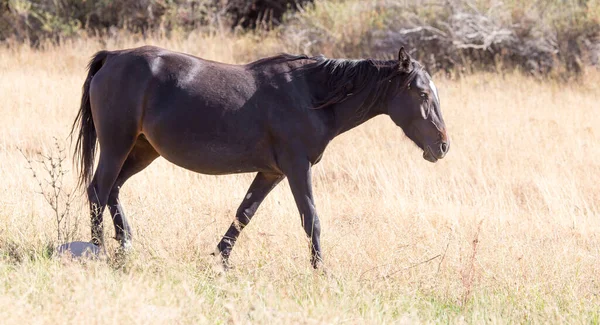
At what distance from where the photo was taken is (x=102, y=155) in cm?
636

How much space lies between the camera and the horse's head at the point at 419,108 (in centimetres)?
604

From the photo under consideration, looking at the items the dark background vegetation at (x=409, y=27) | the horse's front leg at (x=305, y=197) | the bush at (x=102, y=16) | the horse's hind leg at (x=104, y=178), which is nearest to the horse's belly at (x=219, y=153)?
the horse's front leg at (x=305, y=197)

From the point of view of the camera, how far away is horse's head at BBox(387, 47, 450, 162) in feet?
19.8

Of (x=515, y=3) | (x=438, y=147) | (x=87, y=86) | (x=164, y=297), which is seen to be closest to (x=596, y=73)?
(x=515, y=3)

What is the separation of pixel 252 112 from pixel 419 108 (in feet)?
3.94

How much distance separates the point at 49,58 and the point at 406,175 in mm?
7937

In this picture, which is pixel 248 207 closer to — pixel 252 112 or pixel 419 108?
pixel 252 112

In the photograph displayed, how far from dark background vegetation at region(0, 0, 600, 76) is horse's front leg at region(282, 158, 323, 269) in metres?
9.02

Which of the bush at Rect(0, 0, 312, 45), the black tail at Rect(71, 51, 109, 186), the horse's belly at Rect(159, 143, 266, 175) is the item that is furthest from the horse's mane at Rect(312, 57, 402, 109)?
the bush at Rect(0, 0, 312, 45)

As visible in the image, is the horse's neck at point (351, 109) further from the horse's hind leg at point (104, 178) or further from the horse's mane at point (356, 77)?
the horse's hind leg at point (104, 178)

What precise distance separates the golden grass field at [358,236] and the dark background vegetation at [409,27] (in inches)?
125

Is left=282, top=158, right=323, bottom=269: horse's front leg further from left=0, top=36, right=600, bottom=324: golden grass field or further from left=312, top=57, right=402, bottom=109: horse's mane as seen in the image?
left=312, top=57, right=402, bottom=109: horse's mane

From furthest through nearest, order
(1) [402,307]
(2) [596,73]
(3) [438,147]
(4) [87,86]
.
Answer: (2) [596,73], (4) [87,86], (3) [438,147], (1) [402,307]

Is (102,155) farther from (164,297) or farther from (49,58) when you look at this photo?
(49,58)
